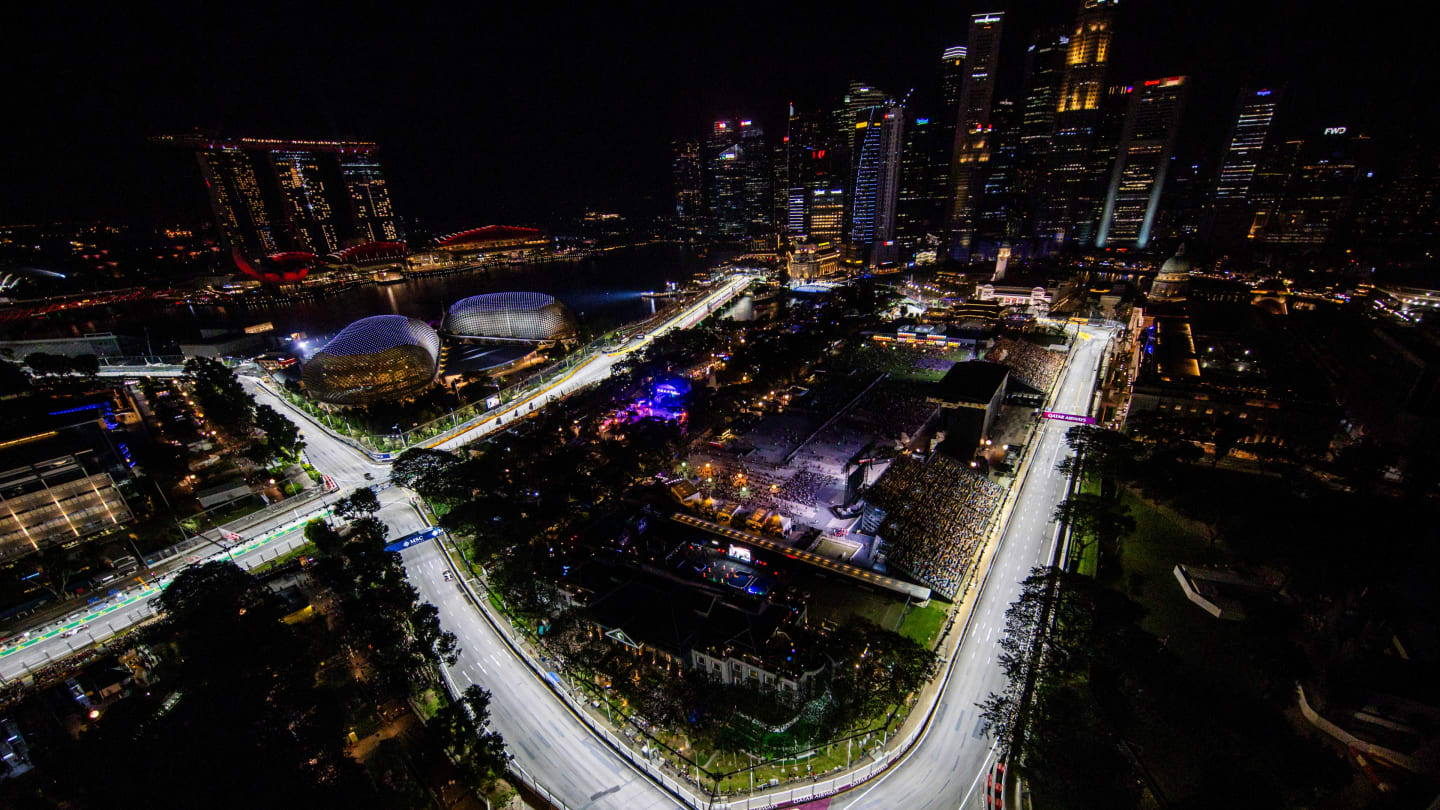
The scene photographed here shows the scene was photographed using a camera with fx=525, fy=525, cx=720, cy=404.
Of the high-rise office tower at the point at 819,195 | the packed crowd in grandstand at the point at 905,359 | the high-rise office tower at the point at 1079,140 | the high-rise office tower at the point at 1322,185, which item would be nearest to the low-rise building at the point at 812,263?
the high-rise office tower at the point at 819,195

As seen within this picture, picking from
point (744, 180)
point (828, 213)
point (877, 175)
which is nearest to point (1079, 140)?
point (877, 175)

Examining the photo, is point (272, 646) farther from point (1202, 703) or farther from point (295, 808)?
point (1202, 703)

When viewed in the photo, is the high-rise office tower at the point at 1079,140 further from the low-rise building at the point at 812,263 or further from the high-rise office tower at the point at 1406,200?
the low-rise building at the point at 812,263

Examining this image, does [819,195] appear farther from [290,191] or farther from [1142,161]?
[290,191]

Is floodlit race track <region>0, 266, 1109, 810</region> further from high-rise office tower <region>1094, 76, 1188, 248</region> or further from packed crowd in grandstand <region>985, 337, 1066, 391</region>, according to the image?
high-rise office tower <region>1094, 76, 1188, 248</region>

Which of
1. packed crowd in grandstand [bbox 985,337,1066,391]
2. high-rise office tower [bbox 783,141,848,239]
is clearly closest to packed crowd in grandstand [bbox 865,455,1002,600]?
packed crowd in grandstand [bbox 985,337,1066,391]

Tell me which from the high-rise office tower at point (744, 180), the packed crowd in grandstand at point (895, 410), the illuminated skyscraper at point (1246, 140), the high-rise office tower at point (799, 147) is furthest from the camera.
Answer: the high-rise office tower at point (744, 180)

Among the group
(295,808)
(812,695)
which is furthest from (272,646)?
(812,695)
